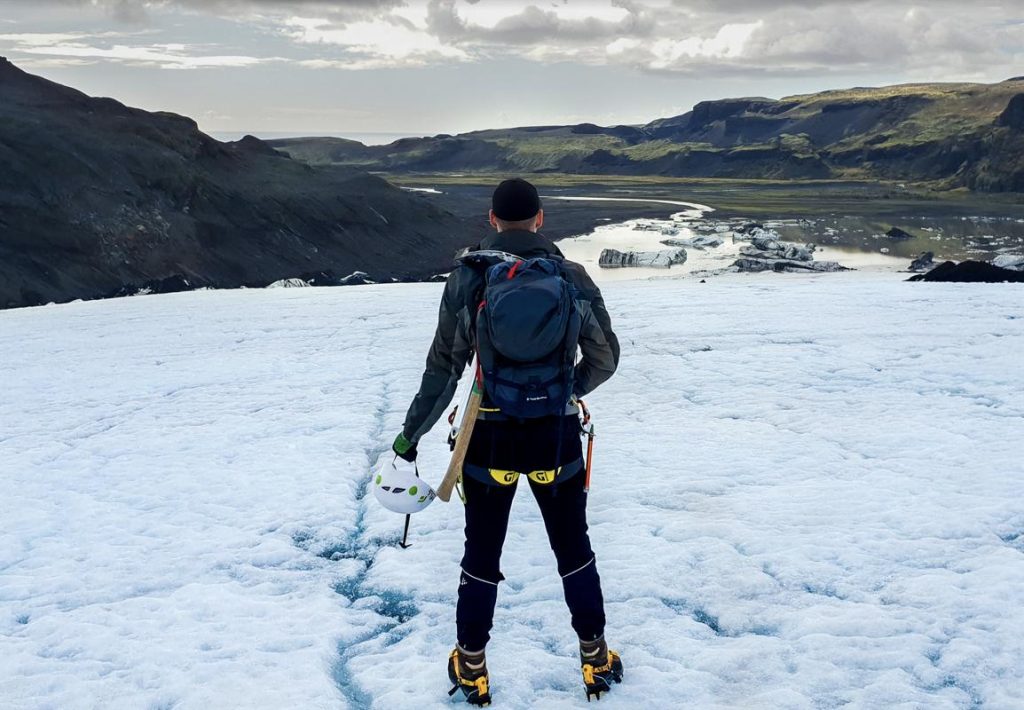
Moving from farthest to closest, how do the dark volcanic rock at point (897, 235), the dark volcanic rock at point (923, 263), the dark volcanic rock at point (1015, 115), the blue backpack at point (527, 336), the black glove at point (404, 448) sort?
the dark volcanic rock at point (1015, 115) < the dark volcanic rock at point (897, 235) < the dark volcanic rock at point (923, 263) < the black glove at point (404, 448) < the blue backpack at point (527, 336)

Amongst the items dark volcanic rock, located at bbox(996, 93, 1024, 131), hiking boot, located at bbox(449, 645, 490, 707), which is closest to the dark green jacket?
hiking boot, located at bbox(449, 645, 490, 707)

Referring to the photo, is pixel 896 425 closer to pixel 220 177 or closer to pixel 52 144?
pixel 52 144

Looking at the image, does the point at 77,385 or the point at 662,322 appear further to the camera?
the point at 662,322

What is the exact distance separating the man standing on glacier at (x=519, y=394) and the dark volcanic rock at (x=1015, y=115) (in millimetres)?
174578

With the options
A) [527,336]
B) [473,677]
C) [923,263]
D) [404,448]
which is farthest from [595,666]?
[923,263]

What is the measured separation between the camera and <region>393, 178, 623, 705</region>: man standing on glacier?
378cm

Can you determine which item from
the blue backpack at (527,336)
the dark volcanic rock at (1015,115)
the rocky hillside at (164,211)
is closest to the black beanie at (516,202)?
the blue backpack at (527,336)

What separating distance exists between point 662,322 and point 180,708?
11.7 metres

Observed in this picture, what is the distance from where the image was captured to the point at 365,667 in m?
4.55

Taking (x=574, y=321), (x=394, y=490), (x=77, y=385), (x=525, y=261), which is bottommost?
(x=77, y=385)

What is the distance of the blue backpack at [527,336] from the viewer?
372 cm

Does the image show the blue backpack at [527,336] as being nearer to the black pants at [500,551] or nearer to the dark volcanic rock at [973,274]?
the black pants at [500,551]

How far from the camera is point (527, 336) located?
3730 mm

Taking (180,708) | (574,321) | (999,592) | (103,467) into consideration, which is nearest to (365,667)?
(180,708)
